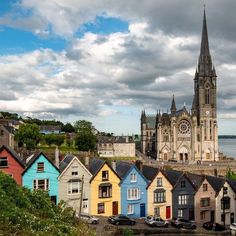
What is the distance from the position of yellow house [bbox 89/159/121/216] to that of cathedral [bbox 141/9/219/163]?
94641 millimetres

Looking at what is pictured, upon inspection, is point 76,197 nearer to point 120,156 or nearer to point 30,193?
point 30,193

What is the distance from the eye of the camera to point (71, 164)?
44.0 meters

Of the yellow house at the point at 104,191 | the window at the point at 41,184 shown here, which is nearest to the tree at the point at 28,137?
the yellow house at the point at 104,191

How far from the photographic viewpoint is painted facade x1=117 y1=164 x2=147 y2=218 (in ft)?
152

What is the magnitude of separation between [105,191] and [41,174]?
8.57 meters

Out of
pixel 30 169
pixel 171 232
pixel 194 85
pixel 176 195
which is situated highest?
pixel 194 85

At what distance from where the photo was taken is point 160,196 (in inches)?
1875

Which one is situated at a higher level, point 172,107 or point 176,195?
point 172,107

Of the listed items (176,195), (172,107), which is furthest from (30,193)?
(172,107)

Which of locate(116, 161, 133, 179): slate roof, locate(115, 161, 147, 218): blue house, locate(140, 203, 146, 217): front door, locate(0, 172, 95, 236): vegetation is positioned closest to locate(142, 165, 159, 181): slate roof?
locate(115, 161, 147, 218): blue house

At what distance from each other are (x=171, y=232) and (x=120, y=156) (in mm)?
92119

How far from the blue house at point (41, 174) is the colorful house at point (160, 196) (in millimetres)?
12678

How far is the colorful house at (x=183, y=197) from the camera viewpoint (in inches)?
1896

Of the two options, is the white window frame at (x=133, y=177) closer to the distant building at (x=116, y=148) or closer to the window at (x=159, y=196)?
the window at (x=159, y=196)
